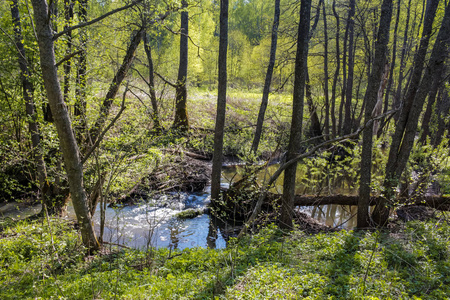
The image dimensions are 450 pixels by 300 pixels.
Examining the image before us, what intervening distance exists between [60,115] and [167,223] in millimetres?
5046

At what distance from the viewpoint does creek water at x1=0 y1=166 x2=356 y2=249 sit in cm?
734

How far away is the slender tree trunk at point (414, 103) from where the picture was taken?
247 inches

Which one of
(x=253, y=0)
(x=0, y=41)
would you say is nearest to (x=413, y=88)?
(x=0, y=41)

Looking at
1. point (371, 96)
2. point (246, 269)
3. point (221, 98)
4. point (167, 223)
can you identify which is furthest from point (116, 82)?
point (371, 96)

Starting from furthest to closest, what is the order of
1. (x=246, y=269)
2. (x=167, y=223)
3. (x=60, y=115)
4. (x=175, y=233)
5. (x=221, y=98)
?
(x=221, y=98)
(x=167, y=223)
(x=175, y=233)
(x=246, y=269)
(x=60, y=115)

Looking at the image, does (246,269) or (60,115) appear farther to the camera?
(246,269)

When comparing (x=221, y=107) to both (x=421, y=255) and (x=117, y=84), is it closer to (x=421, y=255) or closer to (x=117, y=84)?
(x=117, y=84)

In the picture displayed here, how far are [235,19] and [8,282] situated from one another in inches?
2134

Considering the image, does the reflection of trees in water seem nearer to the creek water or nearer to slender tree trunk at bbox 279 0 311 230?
the creek water

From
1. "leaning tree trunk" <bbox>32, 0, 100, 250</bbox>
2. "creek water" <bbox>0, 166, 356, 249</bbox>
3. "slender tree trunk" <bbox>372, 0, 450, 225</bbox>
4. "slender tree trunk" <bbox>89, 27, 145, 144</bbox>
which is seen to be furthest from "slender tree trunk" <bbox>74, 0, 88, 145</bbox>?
"slender tree trunk" <bbox>372, 0, 450, 225</bbox>

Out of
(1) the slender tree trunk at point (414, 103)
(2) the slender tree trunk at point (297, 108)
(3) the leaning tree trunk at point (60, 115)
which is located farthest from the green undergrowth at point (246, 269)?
(1) the slender tree trunk at point (414, 103)

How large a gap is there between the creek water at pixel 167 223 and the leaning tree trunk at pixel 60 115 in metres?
1.46

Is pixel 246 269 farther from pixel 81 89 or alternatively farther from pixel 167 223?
pixel 81 89

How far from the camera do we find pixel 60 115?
Answer: 432 cm
